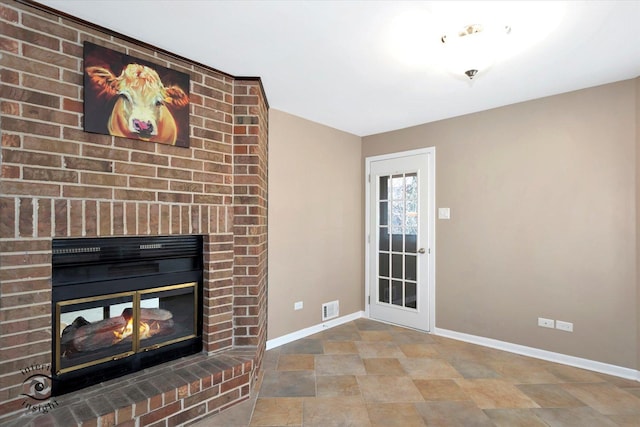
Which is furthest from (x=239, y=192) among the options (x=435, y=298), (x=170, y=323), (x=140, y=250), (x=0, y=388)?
(x=435, y=298)

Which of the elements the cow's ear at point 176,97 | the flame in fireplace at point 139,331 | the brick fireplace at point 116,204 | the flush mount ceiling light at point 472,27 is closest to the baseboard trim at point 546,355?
the brick fireplace at point 116,204

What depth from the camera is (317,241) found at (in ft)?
12.6

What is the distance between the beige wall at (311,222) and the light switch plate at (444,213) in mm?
1081

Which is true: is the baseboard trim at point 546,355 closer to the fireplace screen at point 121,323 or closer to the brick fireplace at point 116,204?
the brick fireplace at point 116,204

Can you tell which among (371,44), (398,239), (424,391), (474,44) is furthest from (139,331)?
(398,239)

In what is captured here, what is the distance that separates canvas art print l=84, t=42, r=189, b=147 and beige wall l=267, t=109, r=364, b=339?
1.15 meters

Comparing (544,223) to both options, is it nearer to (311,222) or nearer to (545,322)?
(545,322)

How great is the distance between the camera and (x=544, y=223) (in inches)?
121

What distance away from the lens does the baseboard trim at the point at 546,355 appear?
8.81 ft

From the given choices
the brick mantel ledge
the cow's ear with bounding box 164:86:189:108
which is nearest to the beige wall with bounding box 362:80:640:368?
the brick mantel ledge

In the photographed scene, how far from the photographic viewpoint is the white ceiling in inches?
71.0

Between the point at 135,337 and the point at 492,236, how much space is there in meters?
3.29

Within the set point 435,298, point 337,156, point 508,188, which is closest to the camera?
point 508,188

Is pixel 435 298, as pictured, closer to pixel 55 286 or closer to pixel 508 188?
pixel 508 188
